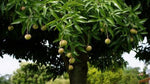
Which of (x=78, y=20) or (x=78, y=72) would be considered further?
(x=78, y=72)

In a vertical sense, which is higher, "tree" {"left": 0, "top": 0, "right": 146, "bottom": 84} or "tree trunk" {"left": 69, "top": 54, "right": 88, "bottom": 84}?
"tree" {"left": 0, "top": 0, "right": 146, "bottom": 84}

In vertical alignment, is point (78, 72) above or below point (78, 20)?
below

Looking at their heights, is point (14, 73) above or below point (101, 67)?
below

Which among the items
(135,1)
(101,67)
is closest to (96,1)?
(135,1)

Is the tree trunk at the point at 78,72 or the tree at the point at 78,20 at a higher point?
the tree at the point at 78,20

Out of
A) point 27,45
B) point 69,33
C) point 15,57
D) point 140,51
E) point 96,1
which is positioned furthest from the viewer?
point 140,51

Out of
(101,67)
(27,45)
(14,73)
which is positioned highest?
(27,45)

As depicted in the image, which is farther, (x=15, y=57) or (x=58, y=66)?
(x=58, y=66)

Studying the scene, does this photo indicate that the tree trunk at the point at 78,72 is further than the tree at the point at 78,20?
Yes

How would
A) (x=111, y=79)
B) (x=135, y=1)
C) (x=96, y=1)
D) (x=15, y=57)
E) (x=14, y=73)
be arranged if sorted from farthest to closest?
(x=14, y=73) < (x=111, y=79) < (x=15, y=57) < (x=135, y=1) < (x=96, y=1)

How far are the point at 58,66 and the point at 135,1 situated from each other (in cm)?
479

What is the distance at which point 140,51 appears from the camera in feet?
30.4

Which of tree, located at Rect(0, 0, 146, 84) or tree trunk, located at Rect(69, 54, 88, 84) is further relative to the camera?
tree trunk, located at Rect(69, 54, 88, 84)

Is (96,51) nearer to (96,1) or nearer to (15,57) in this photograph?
(15,57)
